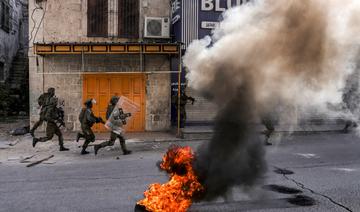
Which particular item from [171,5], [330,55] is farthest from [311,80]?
[171,5]

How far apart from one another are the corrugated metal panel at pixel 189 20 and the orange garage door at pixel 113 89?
246 centimetres

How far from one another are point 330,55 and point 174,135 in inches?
342

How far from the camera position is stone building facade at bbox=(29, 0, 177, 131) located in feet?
46.4

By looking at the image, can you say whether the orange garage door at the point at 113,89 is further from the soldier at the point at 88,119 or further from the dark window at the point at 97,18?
the soldier at the point at 88,119

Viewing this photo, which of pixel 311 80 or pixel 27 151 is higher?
pixel 311 80

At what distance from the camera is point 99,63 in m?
14.4

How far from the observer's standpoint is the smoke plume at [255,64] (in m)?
5.11

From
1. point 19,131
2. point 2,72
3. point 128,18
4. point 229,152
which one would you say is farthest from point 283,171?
point 2,72

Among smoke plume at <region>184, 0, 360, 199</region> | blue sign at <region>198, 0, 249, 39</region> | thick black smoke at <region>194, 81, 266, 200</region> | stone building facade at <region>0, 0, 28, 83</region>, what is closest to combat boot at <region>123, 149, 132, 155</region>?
blue sign at <region>198, 0, 249, 39</region>

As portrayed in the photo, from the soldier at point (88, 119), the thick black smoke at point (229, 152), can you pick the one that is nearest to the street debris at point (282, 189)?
the thick black smoke at point (229, 152)

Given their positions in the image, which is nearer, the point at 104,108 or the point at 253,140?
the point at 253,140

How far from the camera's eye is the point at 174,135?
45.1 ft

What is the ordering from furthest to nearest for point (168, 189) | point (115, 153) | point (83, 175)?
point (115, 153)
point (83, 175)
point (168, 189)

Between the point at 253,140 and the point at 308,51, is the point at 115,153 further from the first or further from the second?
the point at 308,51
